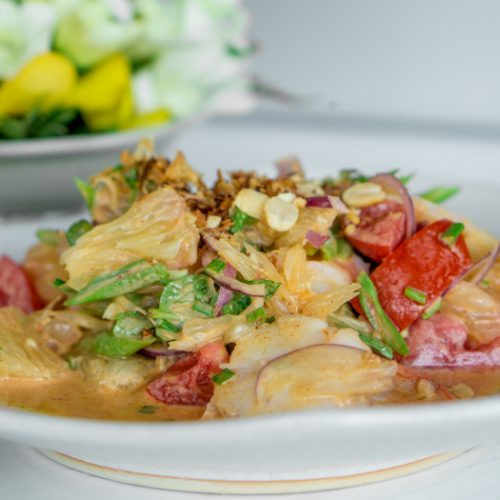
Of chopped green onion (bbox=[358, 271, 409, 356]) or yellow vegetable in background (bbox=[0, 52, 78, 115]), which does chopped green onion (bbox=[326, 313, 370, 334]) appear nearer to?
chopped green onion (bbox=[358, 271, 409, 356])

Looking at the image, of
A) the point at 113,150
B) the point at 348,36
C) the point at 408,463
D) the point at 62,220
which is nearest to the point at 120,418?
the point at 408,463

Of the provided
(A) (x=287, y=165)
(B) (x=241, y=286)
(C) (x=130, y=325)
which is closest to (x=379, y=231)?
(B) (x=241, y=286)

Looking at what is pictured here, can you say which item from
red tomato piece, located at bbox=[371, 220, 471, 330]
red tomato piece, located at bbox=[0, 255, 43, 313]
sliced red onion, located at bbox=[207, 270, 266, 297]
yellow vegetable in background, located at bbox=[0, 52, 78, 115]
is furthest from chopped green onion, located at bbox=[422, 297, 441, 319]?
yellow vegetable in background, located at bbox=[0, 52, 78, 115]

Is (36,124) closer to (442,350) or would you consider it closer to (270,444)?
(442,350)

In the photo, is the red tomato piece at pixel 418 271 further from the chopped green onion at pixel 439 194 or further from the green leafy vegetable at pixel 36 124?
the green leafy vegetable at pixel 36 124

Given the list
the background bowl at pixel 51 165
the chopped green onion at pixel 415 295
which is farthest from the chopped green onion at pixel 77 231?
the background bowl at pixel 51 165
